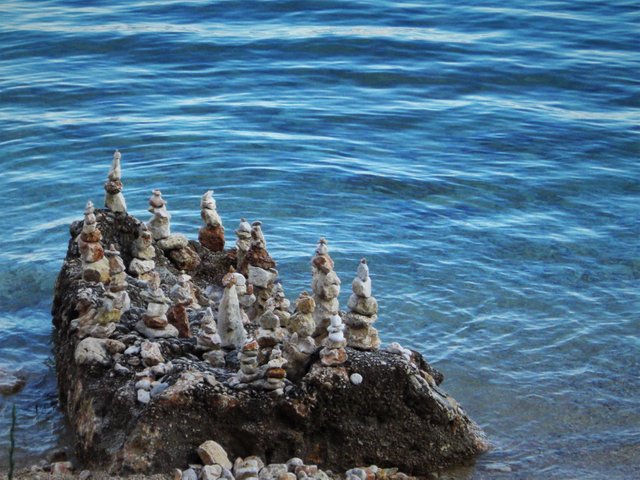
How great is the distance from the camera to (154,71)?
24.5 meters

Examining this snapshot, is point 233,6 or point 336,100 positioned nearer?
point 336,100

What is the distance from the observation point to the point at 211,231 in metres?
13.0

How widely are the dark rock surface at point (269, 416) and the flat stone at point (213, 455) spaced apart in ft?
0.39

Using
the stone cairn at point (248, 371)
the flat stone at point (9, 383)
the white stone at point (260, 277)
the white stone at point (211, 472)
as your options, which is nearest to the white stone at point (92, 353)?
the stone cairn at point (248, 371)

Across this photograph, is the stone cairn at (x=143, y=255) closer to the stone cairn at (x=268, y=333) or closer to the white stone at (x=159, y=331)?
the white stone at (x=159, y=331)

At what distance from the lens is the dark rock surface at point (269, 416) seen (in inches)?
341

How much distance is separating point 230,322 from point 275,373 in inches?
39.0

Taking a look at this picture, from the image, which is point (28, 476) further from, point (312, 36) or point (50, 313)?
point (312, 36)

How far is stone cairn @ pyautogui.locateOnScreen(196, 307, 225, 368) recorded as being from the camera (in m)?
9.34

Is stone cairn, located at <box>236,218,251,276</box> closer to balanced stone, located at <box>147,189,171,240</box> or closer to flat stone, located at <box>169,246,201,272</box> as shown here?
flat stone, located at <box>169,246,201,272</box>

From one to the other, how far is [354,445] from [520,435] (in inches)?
81.4

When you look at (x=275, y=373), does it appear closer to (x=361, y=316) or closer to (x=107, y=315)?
(x=361, y=316)

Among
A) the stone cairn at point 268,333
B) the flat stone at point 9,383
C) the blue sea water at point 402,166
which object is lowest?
the flat stone at point 9,383

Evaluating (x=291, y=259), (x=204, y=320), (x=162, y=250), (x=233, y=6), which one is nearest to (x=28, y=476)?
(x=204, y=320)
